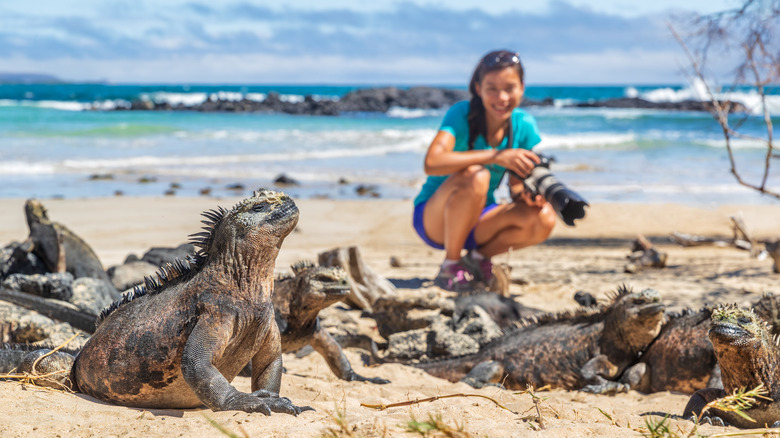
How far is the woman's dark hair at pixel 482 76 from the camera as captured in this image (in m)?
5.95

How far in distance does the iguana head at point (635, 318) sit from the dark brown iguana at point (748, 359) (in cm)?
122

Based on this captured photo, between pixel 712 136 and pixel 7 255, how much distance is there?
28.1 m

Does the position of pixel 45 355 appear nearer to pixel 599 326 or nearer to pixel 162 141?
pixel 599 326

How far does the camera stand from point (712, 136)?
2866 cm

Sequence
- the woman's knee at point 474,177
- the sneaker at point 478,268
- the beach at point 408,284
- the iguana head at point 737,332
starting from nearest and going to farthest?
the beach at point 408,284, the iguana head at point 737,332, the woman's knee at point 474,177, the sneaker at point 478,268

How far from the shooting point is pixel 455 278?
6.54 metres

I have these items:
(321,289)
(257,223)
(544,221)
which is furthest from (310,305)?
(544,221)

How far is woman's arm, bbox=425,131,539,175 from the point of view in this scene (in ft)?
19.2

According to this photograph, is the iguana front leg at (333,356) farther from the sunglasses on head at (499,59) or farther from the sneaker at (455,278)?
the sunglasses on head at (499,59)

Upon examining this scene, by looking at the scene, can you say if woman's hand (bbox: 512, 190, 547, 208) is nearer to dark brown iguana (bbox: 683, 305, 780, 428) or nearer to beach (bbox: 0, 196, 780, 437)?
beach (bbox: 0, 196, 780, 437)

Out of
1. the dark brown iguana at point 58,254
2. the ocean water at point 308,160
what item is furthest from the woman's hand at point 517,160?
the dark brown iguana at point 58,254

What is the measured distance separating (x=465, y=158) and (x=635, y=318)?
7.10 ft

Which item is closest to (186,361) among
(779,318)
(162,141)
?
(779,318)

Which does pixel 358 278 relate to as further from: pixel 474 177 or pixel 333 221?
pixel 333 221
